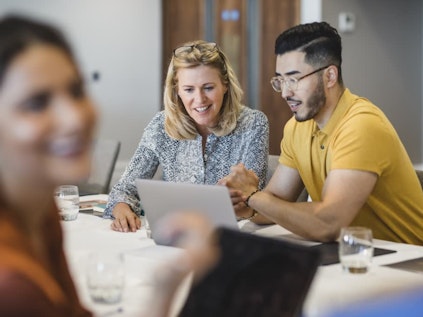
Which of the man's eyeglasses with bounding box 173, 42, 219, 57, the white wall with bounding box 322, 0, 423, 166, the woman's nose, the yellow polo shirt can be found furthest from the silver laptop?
the white wall with bounding box 322, 0, 423, 166

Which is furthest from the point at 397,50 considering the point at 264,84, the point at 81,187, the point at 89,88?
the point at 89,88

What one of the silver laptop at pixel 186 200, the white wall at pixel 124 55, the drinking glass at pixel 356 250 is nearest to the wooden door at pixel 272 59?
the white wall at pixel 124 55

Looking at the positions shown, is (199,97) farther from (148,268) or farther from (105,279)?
(105,279)

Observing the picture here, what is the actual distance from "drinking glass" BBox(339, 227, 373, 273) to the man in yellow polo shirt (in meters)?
0.34

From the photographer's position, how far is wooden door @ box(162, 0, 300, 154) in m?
7.27

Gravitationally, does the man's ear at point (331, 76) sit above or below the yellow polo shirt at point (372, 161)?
above

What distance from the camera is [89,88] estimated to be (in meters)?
0.82

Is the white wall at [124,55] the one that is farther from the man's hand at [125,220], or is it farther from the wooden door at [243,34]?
the man's hand at [125,220]

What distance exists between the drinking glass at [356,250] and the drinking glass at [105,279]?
0.57 m

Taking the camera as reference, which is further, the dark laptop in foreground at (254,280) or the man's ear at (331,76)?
→ the man's ear at (331,76)

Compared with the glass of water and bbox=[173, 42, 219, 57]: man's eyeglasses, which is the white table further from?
bbox=[173, 42, 219, 57]: man's eyeglasses

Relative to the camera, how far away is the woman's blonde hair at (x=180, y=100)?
2.89 meters

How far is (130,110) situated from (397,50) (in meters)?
2.58

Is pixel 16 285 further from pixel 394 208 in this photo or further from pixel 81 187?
pixel 81 187
